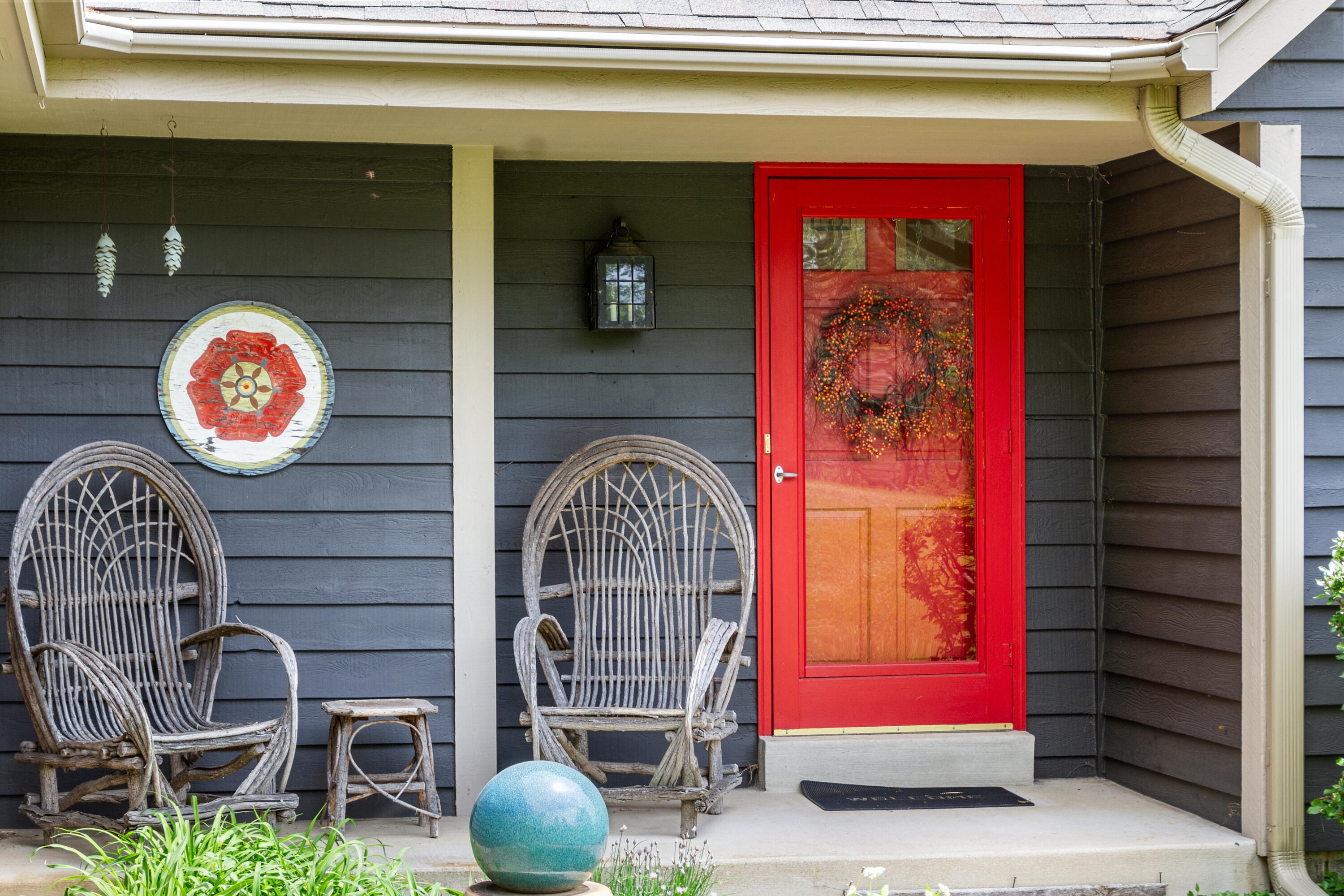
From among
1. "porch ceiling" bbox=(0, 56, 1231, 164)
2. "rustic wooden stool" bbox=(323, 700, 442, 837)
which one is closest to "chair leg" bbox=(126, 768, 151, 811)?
"rustic wooden stool" bbox=(323, 700, 442, 837)

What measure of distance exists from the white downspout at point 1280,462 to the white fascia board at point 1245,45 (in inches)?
3.8

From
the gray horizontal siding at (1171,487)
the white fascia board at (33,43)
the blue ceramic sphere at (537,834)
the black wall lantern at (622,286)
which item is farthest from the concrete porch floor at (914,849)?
the white fascia board at (33,43)

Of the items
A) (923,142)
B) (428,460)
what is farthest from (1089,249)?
(428,460)

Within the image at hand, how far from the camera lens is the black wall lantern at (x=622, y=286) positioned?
3.88 m

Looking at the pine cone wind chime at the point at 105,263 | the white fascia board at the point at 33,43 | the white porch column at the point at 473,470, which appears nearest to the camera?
the white fascia board at the point at 33,43

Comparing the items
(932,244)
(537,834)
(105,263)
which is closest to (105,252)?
(105,263)

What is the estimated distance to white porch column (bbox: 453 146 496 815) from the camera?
3.74 m

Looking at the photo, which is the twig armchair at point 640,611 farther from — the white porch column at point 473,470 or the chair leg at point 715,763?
the white porch column at point 473,470

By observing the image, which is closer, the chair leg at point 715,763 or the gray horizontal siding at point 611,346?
the chair leg at point 715,763

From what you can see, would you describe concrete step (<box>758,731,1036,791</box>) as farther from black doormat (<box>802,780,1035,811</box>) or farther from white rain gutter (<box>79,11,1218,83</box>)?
white rain gutter (<box>79,11,1218,83</box>)

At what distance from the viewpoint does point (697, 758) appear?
3961 millimetres

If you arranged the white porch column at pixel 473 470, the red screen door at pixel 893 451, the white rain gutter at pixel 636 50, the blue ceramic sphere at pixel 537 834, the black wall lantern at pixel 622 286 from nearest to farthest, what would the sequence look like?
the blue ceramic sphere at pixel 537 834 → the white rain gutter at pixel 636 50 → the white porch column at pixel 473 470 → the black wall lantern at pixel 622 286 → the red screen door at pixel 893 451

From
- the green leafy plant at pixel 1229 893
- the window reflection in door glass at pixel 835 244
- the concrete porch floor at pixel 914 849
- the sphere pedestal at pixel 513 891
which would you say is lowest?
the green leafy plant at pixel 1229 893

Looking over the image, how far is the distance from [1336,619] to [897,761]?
143 cm
